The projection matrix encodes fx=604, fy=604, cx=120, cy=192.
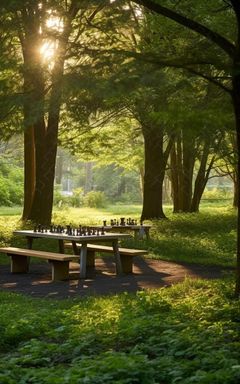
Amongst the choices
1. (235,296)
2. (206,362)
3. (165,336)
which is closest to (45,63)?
(235,296)

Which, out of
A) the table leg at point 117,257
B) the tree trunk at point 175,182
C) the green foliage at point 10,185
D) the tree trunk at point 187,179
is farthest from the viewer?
the green foliage at point 10,185

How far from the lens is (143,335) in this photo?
6.65 metres

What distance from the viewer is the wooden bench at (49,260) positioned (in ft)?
39.3

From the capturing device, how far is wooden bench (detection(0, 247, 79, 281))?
39.3 feet

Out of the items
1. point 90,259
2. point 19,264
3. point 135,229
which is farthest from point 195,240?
point 19,264

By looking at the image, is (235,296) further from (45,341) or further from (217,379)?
(217,379)

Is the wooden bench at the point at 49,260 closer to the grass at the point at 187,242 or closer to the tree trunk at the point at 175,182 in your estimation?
the grass at the point at 187,242

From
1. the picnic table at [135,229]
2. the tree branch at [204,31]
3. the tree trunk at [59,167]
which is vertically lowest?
the picnic table at [135,229]

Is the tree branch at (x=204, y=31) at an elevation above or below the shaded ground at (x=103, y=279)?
above

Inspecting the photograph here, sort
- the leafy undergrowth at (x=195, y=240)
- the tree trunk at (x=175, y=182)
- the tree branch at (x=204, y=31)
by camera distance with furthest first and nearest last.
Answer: the tree trunk at (x=175, y=182) < the leafy undergrowth at (x=195, y=240) < the tree branch at (x=204, y=31)

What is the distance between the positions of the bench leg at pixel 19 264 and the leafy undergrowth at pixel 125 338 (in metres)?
3.38

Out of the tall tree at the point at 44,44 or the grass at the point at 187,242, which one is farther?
the grass at the point at 187,242

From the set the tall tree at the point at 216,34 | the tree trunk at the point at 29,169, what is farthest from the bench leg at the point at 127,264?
the tree trunk at the point at 29,169

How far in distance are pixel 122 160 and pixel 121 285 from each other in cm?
2259
